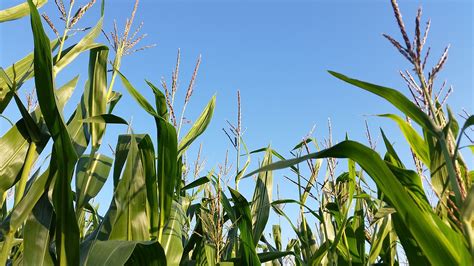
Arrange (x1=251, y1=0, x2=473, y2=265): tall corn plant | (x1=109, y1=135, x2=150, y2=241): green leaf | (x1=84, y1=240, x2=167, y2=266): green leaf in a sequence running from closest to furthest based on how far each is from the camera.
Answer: (x1=251, y1=0, x2=473, y2=265): tall corn plant < (x1=84, y1=240, x2=167, y2=266): green leaf < (x1=109, y1=135, x2=150, y2=241): green leaf

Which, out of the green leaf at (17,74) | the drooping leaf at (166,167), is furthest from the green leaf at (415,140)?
the green leaf at (17,74)

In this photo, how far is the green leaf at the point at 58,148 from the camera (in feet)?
4.37

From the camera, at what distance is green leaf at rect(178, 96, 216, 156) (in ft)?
6.28

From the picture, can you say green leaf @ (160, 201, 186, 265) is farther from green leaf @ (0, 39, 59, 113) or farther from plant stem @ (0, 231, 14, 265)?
green leaf @ (0, 39, 59, 113)

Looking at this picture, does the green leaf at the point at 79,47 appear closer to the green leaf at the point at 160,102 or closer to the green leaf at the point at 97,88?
the green leaf at the point at 97,88

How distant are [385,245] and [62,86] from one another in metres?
1.80

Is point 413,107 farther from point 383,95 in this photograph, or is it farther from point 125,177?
point 125,177

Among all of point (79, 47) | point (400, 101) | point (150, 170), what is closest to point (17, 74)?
point (79, 47)

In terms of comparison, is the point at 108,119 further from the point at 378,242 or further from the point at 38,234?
the point at 378,242

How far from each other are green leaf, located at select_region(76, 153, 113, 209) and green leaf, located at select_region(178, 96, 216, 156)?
0.34m

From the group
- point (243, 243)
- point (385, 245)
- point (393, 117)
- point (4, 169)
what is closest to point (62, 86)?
point (4, 169)

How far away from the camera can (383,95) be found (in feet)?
→ 3.12

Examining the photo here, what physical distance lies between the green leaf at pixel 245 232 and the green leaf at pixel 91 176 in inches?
27.4

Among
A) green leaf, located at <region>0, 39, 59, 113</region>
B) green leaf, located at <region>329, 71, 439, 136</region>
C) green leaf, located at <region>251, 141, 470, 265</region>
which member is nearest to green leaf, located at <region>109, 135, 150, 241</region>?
green leaf, located at <region>0, 39, 59, 113</region>
